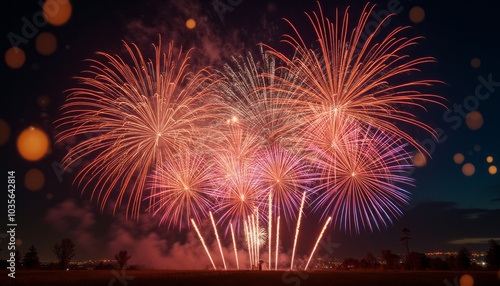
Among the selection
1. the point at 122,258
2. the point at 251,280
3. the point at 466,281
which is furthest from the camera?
the point at 122,258

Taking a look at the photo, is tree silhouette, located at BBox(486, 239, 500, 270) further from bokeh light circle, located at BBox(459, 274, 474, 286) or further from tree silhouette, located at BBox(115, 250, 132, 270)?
tree silhouette, located at BBox(115, 250, 132, 270)

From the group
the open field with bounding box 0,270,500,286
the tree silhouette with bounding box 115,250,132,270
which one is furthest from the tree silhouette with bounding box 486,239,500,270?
the tree silhouette with bounding box 115,250,132,270

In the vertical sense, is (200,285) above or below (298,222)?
below

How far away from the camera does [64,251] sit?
75625 mm

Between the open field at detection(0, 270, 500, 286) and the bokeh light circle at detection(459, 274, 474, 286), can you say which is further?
the bokeh light circle at detection(459, 274, 474, 286)

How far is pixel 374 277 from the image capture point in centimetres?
4084

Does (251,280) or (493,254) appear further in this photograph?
(493,254)

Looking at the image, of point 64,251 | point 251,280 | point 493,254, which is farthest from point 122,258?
point 493,254

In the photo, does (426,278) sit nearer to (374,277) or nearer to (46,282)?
(374,277)

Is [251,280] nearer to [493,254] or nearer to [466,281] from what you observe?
[466,281]

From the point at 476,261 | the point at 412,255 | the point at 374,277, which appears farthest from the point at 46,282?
the point at 476,261

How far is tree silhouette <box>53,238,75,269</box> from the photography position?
244 ft

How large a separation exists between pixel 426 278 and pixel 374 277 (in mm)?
5172

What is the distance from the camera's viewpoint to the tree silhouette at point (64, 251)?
74.5m
